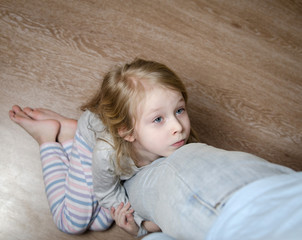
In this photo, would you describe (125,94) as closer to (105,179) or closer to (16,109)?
(105,179)

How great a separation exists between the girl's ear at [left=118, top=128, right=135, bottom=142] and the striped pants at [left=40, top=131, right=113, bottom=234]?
23cm

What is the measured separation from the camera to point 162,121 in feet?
2.35

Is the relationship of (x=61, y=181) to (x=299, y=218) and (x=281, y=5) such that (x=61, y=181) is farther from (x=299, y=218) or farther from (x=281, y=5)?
(x=281, y=5)

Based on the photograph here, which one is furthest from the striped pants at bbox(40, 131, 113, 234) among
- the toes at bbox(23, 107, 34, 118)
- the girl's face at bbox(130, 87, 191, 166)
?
the girl's face at bbox(130, 87, 191, 166)

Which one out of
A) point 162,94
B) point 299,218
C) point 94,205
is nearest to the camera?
point 299,218

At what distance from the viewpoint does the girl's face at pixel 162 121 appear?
2.28 ft

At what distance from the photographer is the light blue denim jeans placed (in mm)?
464

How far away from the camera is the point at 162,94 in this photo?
27.5 inches

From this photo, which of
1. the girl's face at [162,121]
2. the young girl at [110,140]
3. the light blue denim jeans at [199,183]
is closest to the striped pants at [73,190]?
the young girl at [110,140]

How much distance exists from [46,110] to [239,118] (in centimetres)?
78

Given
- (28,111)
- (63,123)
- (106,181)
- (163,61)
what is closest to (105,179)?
(106,181)


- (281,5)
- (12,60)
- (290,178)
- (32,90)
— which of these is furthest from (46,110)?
(281,5)

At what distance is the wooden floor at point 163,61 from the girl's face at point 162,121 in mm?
424

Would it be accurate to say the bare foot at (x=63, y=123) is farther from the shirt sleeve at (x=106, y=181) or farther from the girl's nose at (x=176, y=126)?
the girl's nose at (x=176, y=126)
